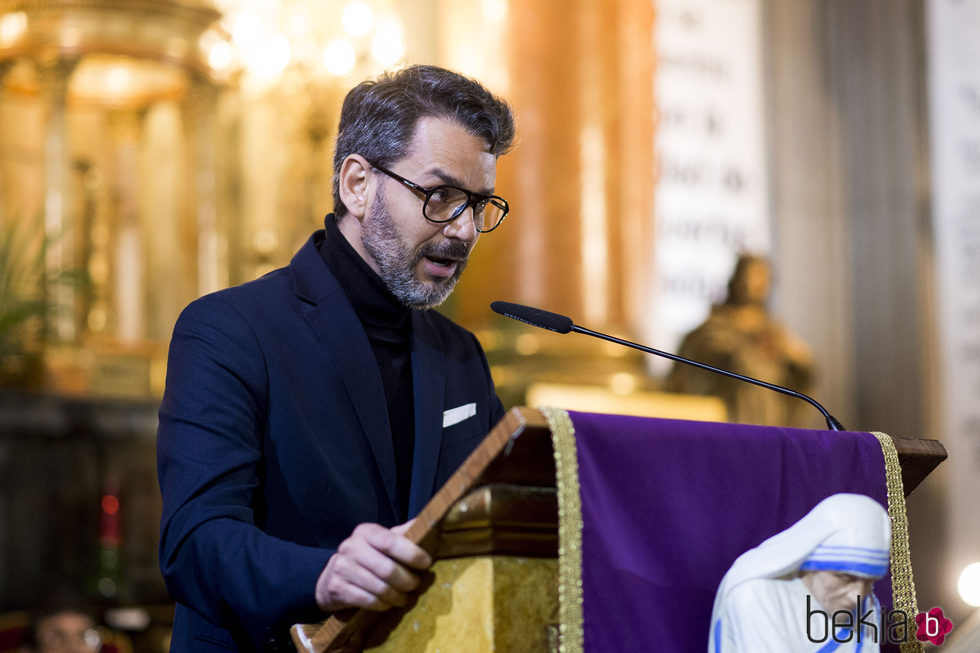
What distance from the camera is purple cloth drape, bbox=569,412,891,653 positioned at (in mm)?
1570

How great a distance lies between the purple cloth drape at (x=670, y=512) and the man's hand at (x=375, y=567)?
0.73ft

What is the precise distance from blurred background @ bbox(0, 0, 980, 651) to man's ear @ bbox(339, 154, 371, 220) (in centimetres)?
436

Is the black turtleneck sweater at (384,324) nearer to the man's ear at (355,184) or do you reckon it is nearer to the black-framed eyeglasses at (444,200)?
the man's ear at (355,184)

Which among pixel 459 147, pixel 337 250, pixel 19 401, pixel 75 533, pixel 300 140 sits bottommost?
pixel 75 533

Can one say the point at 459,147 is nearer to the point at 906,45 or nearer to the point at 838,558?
the point at 838,558

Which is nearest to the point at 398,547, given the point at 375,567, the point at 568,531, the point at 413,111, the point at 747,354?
the point at 375,567

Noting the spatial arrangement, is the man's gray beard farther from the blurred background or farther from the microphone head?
the blurred background

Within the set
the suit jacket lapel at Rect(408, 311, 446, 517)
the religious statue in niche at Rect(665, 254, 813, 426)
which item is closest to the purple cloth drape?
the suit jacket lapel at Rect(408, 311, 446, 517)

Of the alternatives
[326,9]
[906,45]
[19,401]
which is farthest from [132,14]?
[906,45]

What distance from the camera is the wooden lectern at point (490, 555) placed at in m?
1.53

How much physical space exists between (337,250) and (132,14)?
20.8ft

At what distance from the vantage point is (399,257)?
2.27 m

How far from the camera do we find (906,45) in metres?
10.5

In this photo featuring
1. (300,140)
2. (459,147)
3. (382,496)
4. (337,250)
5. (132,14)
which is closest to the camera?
(382,496)
